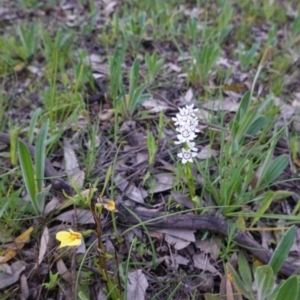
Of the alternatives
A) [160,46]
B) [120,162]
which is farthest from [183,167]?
[160,46]

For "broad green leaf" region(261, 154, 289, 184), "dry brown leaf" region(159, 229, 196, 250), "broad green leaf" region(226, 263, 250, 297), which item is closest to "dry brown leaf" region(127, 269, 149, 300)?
"dry brown leaf" region(159, 229, 196, 250)

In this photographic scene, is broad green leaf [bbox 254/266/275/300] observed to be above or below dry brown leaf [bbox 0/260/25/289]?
above

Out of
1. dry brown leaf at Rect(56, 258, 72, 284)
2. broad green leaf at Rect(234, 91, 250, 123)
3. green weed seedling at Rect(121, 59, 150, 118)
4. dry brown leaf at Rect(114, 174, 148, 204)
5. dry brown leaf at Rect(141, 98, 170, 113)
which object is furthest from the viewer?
dry brown leaf at Rect(141, 98, 170, 113)

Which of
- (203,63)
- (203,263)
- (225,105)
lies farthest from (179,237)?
(203,63)

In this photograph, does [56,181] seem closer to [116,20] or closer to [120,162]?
[120,162]

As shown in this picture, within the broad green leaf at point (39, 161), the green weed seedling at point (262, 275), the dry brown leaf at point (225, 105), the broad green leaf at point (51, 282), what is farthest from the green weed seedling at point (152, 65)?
the broad green leaf at point (51, 282)

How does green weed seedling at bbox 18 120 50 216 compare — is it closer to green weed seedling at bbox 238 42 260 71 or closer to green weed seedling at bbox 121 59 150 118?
green weed seedling at bbox 121 59 150 118
